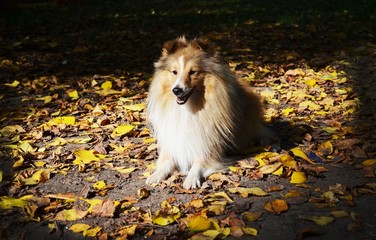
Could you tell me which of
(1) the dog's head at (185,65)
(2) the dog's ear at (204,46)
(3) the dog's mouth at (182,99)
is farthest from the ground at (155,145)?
(2) the dog's ear at (204,46)

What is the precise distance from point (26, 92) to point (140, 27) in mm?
5330

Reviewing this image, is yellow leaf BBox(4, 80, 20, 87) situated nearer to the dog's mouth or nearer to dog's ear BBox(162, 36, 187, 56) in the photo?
dog's ear BBox(162, 36, 187, 56)

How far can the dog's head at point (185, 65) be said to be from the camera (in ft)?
12.3

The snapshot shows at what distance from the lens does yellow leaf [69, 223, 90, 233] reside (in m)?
3.12

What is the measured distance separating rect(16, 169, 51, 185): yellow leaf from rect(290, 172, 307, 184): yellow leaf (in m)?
2.06

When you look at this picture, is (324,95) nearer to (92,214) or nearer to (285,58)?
(285,58)

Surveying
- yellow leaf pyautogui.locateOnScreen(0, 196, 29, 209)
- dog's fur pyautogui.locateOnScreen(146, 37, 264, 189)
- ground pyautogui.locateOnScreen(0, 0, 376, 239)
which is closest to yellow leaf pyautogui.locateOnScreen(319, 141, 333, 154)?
ground pyautogui.locateOnScreen(0, 0, 376, 239)

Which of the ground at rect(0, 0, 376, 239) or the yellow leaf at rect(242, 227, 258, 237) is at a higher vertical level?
the ground at rect(0, 0, 376, 239)

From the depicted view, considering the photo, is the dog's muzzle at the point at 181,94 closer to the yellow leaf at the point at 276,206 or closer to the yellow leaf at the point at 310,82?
the yellow leaf at the point at 276,206

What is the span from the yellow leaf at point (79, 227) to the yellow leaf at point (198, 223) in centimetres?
70

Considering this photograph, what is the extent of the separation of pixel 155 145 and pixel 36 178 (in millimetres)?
1237

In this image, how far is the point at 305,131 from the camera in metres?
4.82

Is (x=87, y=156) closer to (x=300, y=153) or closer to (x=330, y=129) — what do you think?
(x=300, y=153)

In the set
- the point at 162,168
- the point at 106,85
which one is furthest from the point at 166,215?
the point at 106,85
